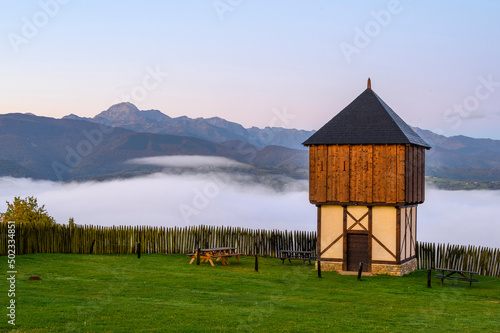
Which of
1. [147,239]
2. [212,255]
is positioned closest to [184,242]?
[147,239]

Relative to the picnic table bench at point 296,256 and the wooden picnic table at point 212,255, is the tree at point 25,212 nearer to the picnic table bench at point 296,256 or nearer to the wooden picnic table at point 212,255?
the wooden picnic table at point 212,255

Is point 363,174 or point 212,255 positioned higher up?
point 363,174

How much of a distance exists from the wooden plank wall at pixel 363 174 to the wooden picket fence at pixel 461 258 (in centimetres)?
438

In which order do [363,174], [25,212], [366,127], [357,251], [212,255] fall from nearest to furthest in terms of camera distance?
1. [363,174]
2. [357,251]
3. [366,127]
4. [212,255]
5. [25,212]

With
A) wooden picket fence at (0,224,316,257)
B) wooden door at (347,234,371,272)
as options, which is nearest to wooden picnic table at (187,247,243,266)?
wooden picket fence at (0,224,316,257)

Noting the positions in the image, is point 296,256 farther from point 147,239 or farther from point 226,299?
point 226,299

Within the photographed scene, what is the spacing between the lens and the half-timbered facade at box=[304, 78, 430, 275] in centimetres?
2814

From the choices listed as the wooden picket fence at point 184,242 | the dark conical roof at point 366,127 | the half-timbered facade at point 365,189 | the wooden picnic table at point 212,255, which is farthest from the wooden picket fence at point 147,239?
the dark conical roof at point 366,127

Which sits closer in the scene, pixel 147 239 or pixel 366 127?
pixel 366 127

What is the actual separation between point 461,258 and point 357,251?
643 cm

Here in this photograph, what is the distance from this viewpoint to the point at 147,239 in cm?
3375

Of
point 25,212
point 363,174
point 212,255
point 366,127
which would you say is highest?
point 366,127

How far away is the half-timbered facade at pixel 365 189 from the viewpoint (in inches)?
1108

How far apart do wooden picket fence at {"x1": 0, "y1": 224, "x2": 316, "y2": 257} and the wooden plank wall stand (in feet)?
20.8
